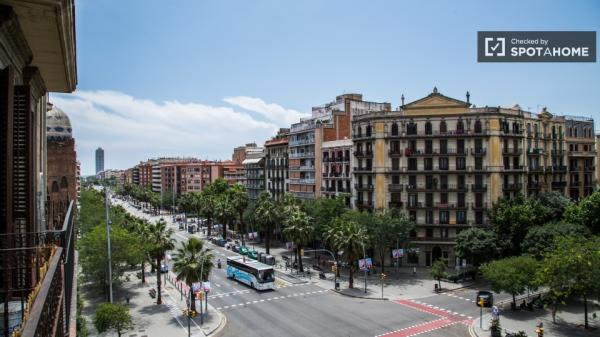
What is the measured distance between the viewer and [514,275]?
3947cm

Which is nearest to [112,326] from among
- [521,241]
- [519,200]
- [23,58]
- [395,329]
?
[395,329]

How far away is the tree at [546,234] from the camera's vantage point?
154ft

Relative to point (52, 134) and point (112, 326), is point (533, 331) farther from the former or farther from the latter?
point (52, 134)

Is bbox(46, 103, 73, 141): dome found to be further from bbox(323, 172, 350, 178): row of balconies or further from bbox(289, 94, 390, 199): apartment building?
bbox(323, 172, 350, 178): row of balconies

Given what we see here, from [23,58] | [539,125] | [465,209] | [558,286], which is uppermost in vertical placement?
[539,125]

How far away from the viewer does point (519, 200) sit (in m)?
58.0

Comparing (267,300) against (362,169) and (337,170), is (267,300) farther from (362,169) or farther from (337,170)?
(337,170)

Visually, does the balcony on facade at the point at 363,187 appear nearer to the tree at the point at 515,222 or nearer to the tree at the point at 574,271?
the tree at the point at 515,222

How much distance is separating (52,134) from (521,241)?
64.3 m

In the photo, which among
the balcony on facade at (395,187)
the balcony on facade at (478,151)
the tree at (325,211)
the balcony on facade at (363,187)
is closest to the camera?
the balcony on facade at (478,151)

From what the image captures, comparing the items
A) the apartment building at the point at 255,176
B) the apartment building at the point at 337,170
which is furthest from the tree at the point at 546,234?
the apartment building at the point at 255,176

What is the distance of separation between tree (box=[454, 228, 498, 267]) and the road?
4.76 metres

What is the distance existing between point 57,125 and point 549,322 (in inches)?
2556

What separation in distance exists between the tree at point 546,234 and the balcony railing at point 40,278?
4769cm
